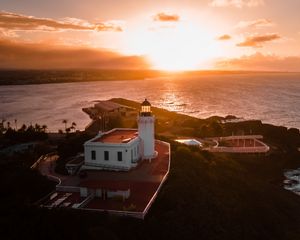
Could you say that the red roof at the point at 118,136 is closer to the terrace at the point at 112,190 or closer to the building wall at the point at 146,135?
the building wall at the point at 146,135

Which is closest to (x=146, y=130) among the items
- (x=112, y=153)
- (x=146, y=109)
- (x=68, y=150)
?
(x=146, y=109)

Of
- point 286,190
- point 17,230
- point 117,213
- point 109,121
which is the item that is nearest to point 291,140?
point 286,190

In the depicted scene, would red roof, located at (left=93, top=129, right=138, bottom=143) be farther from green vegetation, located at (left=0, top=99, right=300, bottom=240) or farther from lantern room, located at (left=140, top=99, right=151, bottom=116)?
green vegetation, located at (left=0, top=99, right=300, bottom=240)

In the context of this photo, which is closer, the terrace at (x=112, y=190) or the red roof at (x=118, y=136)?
the terrace at (x=112, y=190)

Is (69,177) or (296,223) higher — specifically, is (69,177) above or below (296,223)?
above

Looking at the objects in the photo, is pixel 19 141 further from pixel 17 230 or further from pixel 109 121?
pixel 17 230

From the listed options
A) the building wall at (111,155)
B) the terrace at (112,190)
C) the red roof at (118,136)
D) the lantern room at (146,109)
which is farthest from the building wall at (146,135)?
the terrace at (112,190)

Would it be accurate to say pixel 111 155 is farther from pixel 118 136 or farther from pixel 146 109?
pixel 146 109

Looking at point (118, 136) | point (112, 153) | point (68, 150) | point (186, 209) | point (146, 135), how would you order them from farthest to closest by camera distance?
point (118, 136) → point (68, 150) → point (146, 135) → point (112, 153) → point (186, 209)
